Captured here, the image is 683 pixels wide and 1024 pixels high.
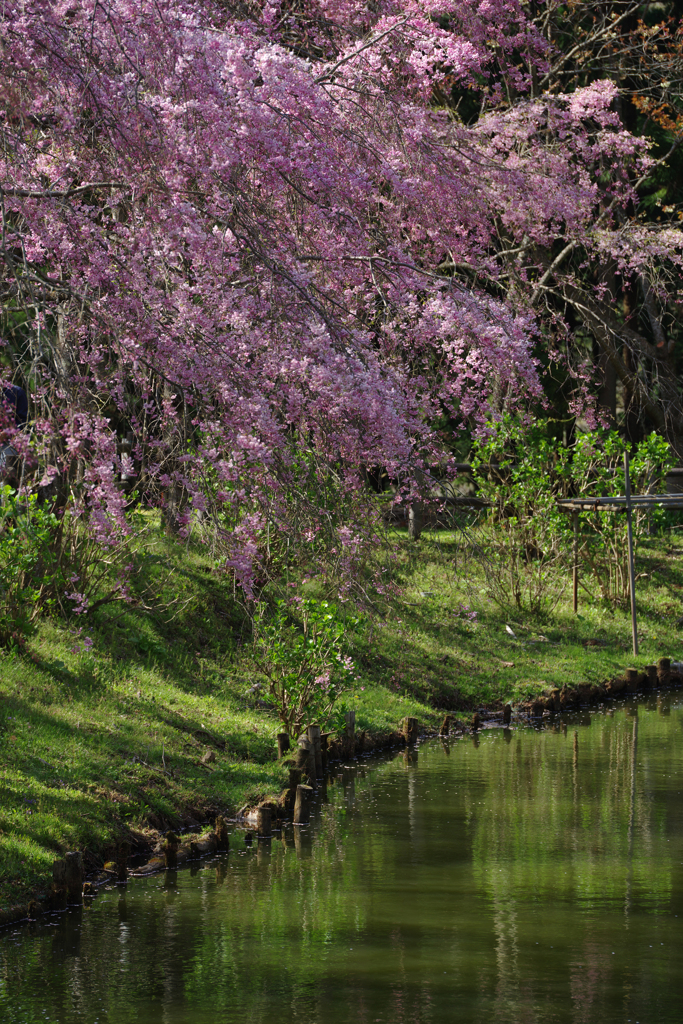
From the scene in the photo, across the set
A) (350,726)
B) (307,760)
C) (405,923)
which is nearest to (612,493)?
(350,726)

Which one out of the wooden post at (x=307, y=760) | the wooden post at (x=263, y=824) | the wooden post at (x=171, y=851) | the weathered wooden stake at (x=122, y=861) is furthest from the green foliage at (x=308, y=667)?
the weathered wooden stake at (x=122, y=861)

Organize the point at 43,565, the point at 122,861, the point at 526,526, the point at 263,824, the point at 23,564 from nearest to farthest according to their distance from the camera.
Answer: the point at 122,861
the point at 263,824
the point at 23,564
the point at 43,565
the point at 526,526

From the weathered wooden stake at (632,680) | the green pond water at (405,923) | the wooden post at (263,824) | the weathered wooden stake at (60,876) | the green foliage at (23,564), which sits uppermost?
the green foliage at (23,564)

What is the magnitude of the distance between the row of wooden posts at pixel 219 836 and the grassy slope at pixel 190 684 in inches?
7.8

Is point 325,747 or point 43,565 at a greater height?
point 43,565

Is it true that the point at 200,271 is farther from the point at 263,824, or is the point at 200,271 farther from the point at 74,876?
the point at 263,824

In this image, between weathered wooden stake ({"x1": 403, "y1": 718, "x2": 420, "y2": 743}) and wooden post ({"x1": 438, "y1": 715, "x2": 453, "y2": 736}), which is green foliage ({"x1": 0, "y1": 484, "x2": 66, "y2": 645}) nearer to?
weathered wooden stake ({"x1": 403, "y1": 718, "x2": 420, "y2": 743})

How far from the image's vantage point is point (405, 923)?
8359 mm

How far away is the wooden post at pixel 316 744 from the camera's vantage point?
1219cm

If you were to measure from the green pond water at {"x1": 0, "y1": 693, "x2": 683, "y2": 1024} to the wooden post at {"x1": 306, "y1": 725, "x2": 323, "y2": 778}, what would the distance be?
45 centimetres

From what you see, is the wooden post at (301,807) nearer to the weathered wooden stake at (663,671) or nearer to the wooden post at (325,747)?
the wooden post at (325,747)

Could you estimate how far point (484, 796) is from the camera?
1177 centimetres

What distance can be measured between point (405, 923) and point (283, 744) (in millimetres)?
4033

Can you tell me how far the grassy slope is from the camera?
385 inches
